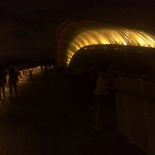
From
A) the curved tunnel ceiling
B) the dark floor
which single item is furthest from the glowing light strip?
the dark floor

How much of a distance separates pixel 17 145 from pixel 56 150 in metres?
1.02

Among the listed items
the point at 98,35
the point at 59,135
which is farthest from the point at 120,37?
the point at 59,135

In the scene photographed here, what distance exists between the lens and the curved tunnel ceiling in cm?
5984

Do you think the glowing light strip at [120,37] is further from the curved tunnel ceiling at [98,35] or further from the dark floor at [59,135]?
the dark floor at [59,135]

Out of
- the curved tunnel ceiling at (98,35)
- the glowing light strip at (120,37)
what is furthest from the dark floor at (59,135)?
the glowing light strip at (120,37)

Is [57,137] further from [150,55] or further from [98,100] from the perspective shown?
[150,55]

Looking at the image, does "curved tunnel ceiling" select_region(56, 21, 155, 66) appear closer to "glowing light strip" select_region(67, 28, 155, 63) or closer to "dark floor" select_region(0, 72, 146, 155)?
"glowing light strip" select_region(67, 28, 155, 63)

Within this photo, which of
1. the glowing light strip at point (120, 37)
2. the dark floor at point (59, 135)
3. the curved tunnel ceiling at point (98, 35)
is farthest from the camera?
the curved tunnel ceiling at point (98, 35)

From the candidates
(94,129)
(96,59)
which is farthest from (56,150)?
(96,59)

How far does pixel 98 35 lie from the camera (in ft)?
232

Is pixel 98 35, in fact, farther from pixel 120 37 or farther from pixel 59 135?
pixel 59 135

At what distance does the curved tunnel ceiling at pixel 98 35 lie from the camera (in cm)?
5984

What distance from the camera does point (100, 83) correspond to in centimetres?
1350

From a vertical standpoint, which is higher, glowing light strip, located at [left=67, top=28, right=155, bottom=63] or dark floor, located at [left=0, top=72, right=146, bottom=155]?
dark floor, located at [left=0, top=72, right=146, bottom=155]
